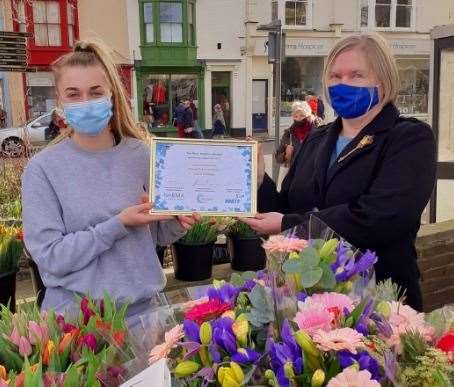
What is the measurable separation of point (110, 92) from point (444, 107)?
3.79 meters

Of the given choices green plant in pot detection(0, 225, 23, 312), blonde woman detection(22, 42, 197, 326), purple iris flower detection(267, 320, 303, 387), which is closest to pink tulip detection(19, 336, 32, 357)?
blonde woman detection(22, 42, 197, 326)

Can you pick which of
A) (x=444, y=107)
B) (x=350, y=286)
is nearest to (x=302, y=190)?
(x=350, y=286)

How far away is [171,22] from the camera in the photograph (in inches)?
838

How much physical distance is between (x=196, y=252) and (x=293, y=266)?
2.44 metres

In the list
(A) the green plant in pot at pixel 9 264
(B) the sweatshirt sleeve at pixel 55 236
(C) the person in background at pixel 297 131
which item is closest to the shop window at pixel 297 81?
(C) the person in background at pixel 297 131

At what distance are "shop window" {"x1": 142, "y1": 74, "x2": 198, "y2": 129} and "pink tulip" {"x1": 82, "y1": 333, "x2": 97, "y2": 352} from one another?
20150 millimetres

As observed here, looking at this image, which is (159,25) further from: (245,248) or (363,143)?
(363,143)

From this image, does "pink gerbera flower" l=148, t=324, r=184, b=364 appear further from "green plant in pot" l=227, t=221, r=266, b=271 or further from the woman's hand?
"green plant in pot" l=227, t=221, r=266, b=271

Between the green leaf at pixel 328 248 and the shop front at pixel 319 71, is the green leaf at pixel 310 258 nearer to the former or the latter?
the green leaf at pixel 328 248

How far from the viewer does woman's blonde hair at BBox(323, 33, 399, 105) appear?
1.92 meters

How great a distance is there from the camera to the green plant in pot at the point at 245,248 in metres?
3.79

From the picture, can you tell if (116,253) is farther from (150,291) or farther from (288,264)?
(288,264)

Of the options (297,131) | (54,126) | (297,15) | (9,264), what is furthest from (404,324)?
(297,15)

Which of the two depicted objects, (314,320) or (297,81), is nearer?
(314,320)
